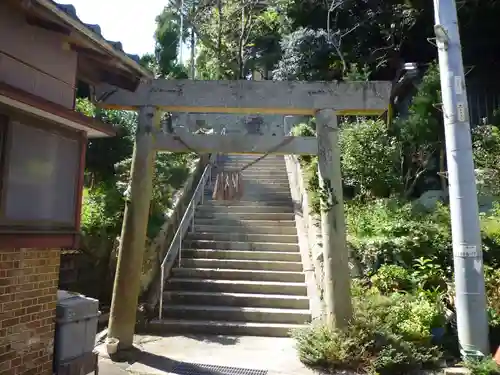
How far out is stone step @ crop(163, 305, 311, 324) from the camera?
310 inches

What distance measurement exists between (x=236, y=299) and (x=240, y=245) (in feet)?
6.12

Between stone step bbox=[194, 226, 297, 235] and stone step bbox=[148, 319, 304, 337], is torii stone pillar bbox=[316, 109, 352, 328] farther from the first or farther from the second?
stone step bbox=[194, 226, 297, 235]

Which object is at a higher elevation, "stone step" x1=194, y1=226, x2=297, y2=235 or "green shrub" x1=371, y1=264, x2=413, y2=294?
"stone step" x1=194, y1=226, x2=297, y2=235

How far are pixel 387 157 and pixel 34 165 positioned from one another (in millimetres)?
10290

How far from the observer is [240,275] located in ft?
29.8

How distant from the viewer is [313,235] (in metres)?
9.68

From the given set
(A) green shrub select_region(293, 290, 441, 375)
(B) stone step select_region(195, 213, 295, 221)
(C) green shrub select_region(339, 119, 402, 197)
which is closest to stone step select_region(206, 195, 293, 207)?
(B) stone step select_region(195, 213, 295, 221)

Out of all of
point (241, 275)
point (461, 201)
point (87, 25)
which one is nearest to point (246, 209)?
point (241, 275)

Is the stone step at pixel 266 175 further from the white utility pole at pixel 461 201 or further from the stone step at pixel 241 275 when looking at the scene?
the white utility pole at pixel 461 201

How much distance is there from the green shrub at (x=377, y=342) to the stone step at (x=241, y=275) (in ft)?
7.53

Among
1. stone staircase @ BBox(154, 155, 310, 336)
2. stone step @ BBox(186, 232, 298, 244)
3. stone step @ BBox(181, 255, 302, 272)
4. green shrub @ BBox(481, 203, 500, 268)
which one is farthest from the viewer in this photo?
stone step @ BBox(186, 232, 298, 244)

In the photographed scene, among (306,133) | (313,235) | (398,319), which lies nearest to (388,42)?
(306,133)

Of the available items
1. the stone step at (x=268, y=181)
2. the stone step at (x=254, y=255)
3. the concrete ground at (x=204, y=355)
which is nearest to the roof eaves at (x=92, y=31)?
the concrete ground at (x=204, y=355)

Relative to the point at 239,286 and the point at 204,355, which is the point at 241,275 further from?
the point at 204,355
